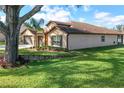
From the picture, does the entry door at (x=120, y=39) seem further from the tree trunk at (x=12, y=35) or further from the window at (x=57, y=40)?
the tree trunk at (x=12, y=35)

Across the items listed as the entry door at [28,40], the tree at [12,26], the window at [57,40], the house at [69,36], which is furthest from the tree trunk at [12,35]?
the entry door at [28,40]

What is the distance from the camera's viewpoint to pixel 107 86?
8.32 meters

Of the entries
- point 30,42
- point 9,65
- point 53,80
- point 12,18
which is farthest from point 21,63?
point 30,42

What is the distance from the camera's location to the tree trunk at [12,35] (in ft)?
51.6

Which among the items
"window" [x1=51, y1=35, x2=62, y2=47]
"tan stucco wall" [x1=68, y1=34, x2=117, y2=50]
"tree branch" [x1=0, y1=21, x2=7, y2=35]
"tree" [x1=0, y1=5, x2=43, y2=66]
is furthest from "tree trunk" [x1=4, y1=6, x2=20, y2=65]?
"window" [x1=51, y1=35, x2=62, y2=47]

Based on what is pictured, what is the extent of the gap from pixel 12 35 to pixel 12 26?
0.61 meters

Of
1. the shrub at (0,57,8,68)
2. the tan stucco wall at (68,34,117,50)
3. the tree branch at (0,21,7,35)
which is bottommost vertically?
the shrub at (0,57,8,68)

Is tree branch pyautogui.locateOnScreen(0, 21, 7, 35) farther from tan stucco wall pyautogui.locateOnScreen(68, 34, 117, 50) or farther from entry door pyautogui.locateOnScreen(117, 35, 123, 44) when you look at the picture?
entry door pyautogui.locateOnScreen(117, 35, 123, 44)

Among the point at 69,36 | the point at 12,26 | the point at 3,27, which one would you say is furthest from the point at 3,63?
the point at 69,36

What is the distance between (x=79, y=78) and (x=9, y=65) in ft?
23.4

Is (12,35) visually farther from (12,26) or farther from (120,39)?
(120,39)

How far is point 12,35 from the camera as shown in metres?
16.1

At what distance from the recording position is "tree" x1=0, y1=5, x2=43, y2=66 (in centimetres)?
1573
